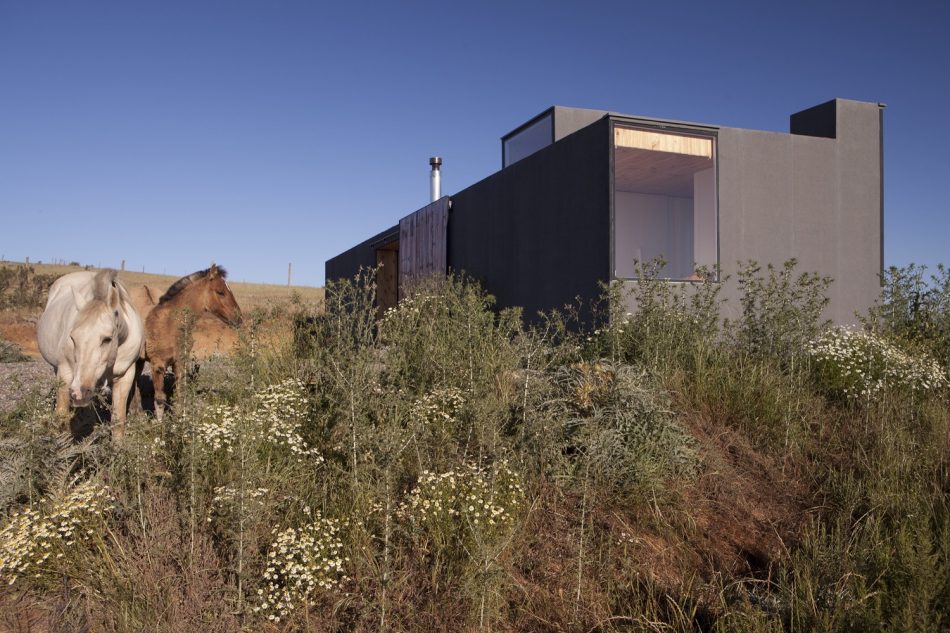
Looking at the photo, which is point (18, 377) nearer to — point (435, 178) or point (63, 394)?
point (63, 394)

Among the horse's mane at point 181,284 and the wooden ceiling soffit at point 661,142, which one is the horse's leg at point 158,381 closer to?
the horse's mane at point 181,284

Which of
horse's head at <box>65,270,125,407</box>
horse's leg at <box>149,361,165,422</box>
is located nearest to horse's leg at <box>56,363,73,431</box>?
horse's head at <box>65,270,125,407</box>

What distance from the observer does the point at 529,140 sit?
13.3 metres

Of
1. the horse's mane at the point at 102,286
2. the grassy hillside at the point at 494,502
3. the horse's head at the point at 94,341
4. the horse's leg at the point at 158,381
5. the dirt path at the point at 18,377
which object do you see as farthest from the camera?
the dirt path at the point at 18,377

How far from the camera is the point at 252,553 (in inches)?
125

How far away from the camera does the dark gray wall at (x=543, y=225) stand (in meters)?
8.62

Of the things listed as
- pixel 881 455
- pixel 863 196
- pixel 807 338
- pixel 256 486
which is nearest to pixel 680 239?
pixel 863 196

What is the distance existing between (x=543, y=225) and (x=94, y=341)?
6.81 metres

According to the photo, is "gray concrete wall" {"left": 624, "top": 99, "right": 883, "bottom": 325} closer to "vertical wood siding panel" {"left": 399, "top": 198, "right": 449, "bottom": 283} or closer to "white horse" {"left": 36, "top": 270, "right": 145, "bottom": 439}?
"vertical wood siding panel" {"left": 399, "top": 198, "right": 449, "bottom": 283}

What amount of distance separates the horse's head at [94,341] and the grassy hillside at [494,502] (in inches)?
19.0

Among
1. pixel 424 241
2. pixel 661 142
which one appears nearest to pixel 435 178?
pixel 424 241

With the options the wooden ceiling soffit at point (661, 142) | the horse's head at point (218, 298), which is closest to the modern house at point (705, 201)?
the wooden ceiling soffit at point (661, 142)

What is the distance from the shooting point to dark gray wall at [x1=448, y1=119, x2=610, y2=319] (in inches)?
340

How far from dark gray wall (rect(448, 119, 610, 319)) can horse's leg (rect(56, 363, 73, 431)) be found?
5.97 m
